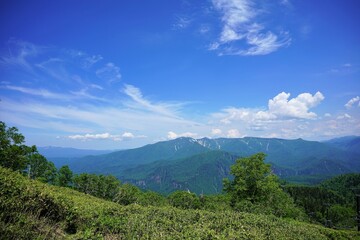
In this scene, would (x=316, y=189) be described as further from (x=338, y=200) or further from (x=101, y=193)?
(x=101, y=193)

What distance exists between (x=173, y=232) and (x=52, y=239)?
363 cm

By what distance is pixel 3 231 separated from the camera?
19.2 feet

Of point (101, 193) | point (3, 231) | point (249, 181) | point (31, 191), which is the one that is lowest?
point (101, 193)

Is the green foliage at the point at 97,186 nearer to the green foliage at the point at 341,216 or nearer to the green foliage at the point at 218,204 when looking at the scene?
the green foliage at the point at 218,204

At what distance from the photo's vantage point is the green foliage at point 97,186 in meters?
64.6

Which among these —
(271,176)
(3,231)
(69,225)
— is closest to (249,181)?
(271,176)

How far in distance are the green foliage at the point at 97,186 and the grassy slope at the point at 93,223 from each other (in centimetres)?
6015

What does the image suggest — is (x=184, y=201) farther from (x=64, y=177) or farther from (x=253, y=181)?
(x=64, y=177)

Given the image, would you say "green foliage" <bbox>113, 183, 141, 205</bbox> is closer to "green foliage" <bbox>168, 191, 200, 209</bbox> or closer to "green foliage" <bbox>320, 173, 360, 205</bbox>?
"green foliage" <bbox>168, 191, 200, 209</bbox>

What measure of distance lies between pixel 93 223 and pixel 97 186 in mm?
62426

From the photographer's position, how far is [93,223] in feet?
27.1

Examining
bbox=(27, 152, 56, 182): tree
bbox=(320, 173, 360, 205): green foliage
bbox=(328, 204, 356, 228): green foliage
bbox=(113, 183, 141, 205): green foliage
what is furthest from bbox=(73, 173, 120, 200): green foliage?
bbox=(320, 173, 360, 205): green foliage

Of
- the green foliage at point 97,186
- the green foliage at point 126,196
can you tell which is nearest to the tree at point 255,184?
the green foliage at point 126,196

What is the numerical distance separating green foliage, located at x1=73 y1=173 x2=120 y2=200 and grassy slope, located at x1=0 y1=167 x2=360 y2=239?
60.2m
